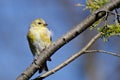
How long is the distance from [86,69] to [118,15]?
5688 mm

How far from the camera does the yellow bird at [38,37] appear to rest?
14.5ft

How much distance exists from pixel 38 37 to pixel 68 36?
1.96 metres

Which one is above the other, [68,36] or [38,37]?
[38,37]

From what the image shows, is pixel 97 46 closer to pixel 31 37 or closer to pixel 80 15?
pixel 80 15

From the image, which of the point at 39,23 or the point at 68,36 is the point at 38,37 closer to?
the point at 39,23

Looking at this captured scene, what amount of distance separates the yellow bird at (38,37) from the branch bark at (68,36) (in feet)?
5.73

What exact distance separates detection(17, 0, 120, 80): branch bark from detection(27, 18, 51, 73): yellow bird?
1747 mm

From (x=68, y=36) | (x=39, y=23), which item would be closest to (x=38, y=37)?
(x=39, y=23)

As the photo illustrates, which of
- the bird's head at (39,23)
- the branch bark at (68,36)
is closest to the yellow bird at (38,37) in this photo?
the bird's head at (39,23)

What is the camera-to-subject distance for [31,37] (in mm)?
4586

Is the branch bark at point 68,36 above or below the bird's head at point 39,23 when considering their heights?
below

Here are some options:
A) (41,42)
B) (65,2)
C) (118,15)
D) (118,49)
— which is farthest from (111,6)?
(65,2)

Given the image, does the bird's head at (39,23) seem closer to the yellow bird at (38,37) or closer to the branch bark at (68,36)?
the yellow bird at (38,37)

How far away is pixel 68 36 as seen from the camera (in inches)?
101
